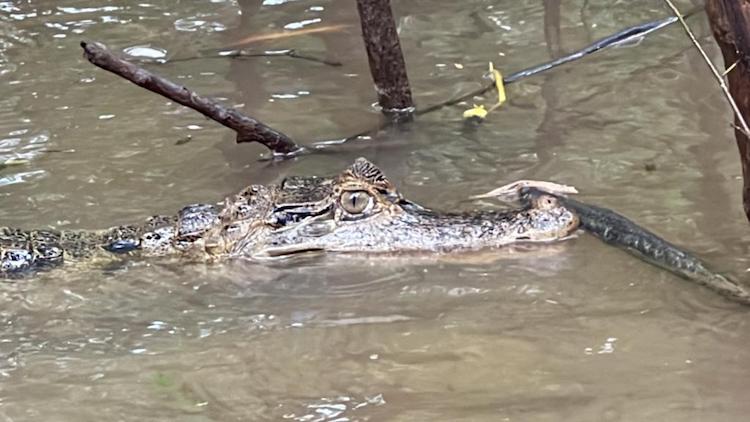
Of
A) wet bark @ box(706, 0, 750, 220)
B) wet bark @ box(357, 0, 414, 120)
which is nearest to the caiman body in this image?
wet bark @ box(706, 0, 750, 220)

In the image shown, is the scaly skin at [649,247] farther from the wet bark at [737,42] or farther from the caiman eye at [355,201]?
the caiman eye at [355,201]

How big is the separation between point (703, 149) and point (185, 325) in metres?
3.32

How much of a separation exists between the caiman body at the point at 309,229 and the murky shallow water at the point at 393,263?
12 centimetres

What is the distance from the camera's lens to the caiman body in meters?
5.38

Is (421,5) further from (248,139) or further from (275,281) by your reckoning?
(275,281)

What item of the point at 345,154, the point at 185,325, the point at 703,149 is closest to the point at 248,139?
the point at 345,154

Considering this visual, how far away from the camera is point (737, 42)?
3852mm

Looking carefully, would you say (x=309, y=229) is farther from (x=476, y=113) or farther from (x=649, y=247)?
(x=476, y=113)

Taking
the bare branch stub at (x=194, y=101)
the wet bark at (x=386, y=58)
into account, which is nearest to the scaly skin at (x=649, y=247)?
the wet bark at (x=386, y=58)

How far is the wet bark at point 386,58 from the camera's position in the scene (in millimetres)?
6848

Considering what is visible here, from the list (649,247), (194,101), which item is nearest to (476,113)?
(194,101)

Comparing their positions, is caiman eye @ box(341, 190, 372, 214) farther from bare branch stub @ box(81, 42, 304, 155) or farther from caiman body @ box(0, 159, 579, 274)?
bare branch stub @ box(81, 42, 304, 155)

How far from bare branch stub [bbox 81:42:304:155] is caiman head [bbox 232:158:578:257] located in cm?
105

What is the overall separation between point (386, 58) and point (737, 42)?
3.37 m
